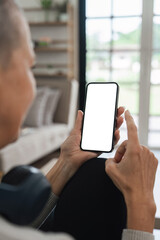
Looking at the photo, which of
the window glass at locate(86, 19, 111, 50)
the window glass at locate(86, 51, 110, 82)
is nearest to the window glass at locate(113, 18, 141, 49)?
the window glass at locate(86, 19, 111, 50)

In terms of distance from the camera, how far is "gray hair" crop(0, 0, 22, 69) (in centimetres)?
33

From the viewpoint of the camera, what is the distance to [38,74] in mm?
4402

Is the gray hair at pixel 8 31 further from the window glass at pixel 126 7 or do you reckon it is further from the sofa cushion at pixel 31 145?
the window glass at pixel 126 7

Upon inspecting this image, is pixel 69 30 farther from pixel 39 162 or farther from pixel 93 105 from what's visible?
pixel 93 105

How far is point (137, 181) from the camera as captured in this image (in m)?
0.62

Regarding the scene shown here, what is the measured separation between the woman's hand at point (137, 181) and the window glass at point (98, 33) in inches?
146

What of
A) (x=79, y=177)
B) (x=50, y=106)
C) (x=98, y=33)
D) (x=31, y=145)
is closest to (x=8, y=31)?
(x=79, y=177)

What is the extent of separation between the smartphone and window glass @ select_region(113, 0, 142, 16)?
3.40 meters

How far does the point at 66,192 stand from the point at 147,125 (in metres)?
3.39

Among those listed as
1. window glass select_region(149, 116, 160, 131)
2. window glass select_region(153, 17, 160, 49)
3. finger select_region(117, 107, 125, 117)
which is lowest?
window glass select_region(149, 116, 160, 131)

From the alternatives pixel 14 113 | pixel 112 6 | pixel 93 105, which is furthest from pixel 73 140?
pixel 112 6

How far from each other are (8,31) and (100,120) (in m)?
0.55

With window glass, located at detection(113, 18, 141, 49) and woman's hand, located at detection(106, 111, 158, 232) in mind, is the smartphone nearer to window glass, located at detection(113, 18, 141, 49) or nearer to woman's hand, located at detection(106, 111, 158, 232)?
woman's hand, located at detection(106, 111, 158, 232)

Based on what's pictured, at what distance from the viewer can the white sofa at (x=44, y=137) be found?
2579 mm
